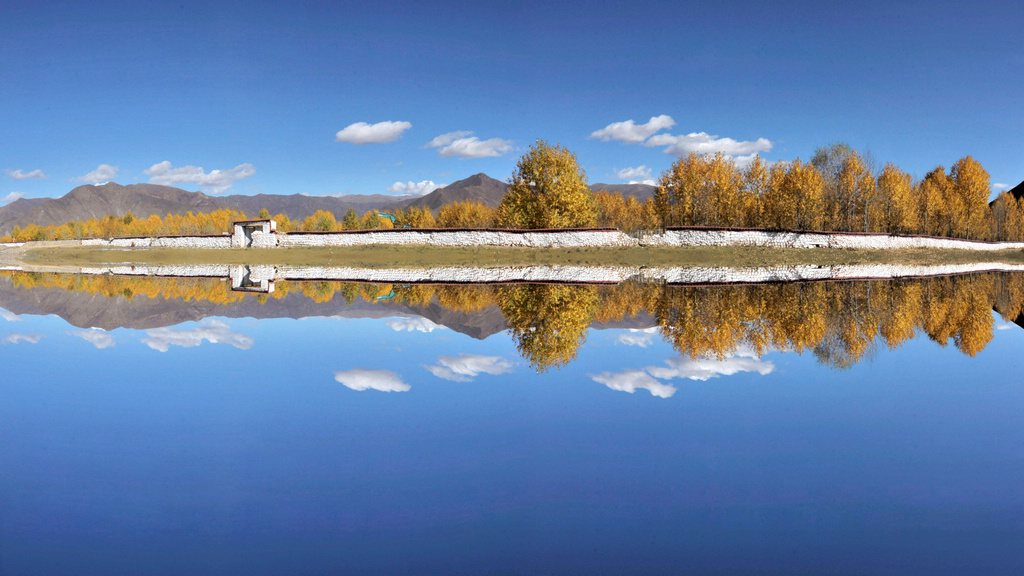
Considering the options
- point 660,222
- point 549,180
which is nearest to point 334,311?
point 549,180

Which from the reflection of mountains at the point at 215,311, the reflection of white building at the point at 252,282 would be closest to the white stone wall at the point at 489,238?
the reflection of white building at the point at 252,282

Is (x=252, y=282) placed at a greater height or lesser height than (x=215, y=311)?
greater

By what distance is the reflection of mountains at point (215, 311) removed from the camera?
12219 millimetres

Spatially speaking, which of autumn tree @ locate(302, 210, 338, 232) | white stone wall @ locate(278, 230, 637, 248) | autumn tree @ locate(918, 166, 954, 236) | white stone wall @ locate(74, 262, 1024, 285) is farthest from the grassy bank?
autumn tree @ locate(302, 210, 338, 232)

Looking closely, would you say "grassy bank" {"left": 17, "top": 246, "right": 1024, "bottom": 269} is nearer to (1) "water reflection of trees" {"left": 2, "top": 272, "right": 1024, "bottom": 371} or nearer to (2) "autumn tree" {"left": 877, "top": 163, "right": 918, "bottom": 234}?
(1) "water reflection of trees" {"left": 2, "top": 272, "right": 1024, "bottom": 371}

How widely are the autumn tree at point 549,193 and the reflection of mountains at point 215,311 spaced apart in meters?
26.9

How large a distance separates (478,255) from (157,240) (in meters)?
37.7

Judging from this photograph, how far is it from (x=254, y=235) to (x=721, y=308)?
40.4 m

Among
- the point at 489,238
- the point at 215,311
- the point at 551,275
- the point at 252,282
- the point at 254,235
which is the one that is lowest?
the point at 215,311

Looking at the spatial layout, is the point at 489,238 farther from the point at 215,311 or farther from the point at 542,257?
the point at 215,311

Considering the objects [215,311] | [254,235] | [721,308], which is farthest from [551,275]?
[254,235]

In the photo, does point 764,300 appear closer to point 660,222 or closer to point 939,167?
point 660,222

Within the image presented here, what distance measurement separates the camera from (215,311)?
14578mm

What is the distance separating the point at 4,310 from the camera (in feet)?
51.5
